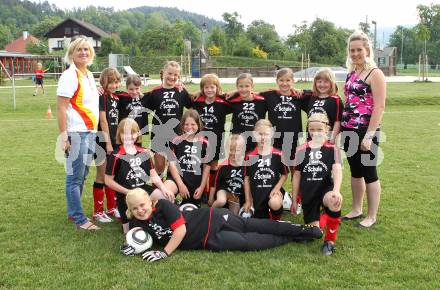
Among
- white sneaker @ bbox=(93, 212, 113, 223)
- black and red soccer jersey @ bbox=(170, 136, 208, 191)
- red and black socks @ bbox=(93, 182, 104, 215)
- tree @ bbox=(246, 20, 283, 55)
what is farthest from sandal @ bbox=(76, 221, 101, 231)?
tree @ bbox=(246, 20, 283, 55)

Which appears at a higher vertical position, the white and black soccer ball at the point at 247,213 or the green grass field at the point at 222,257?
the white and black soccer ball at the point at 247,213

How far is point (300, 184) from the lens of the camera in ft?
16.1

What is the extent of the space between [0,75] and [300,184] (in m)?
32.3

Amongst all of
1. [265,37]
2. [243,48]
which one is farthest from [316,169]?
[265,37]

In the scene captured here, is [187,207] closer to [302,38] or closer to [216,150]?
[216,150]

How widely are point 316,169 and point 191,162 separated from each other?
1503 millimetres

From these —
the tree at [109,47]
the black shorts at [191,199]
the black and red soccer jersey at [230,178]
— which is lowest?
the black shorts at [191,199]

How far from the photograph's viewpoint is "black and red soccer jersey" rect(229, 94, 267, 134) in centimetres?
566

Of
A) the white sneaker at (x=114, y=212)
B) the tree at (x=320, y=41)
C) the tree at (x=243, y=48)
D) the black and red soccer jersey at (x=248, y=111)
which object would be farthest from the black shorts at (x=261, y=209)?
the tree at (x=320, y=41)

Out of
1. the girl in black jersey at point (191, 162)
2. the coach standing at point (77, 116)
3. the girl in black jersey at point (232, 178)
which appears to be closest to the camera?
the coach standing at point (77, 116)

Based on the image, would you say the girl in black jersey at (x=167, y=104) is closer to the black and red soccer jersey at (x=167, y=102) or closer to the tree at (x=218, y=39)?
the black and red soccer jersey at (x=167, y=102)

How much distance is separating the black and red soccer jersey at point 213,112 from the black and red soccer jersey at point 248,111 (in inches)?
5.8

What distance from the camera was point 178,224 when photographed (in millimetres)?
4328

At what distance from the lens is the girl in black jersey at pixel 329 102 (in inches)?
206
